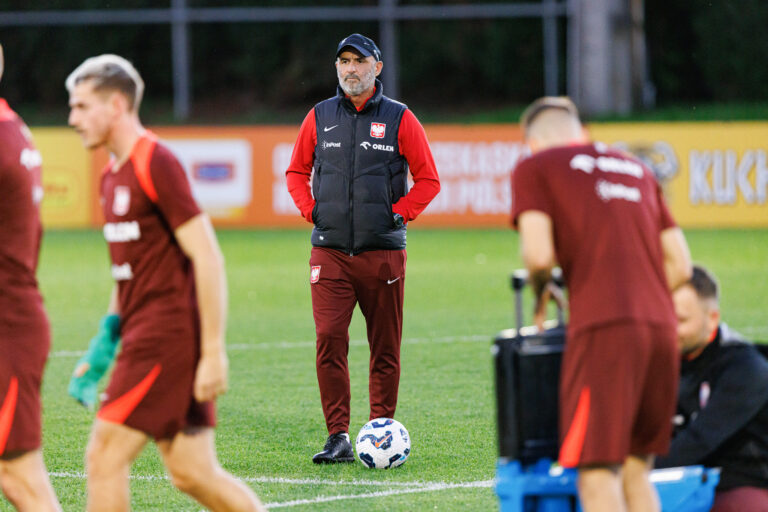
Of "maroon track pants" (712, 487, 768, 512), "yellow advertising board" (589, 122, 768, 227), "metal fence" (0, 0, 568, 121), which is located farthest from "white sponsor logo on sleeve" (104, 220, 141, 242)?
"metal fence" (0, 0, 568, 121)

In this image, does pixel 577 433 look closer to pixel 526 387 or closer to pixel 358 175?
pixel 526 387

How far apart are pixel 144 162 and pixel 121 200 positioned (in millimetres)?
165

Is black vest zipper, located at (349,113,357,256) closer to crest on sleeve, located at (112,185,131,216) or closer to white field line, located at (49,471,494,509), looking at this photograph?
white field line, located at (49,471,494,509)

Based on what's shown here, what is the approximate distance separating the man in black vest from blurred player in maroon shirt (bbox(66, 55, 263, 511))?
2.70m

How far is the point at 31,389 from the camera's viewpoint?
4879 mm

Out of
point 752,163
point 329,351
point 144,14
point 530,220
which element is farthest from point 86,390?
point 144,14

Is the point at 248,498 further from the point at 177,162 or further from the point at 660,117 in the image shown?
the point at 660,117

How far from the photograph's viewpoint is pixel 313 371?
1065cm

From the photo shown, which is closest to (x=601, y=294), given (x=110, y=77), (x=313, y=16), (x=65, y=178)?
(x=110, y=77)

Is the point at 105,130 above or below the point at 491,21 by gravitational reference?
below

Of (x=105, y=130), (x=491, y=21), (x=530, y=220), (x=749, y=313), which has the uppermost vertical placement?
(x=491, y=21)

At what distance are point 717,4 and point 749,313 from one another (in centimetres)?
2075

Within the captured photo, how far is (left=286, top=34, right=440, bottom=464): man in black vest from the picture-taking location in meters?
7.53

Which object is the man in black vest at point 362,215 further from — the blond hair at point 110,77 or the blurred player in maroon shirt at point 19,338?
the blond hair at point 110,77
